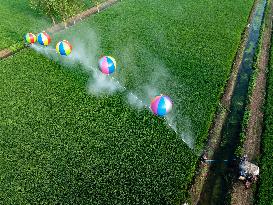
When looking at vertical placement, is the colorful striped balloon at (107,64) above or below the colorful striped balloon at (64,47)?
above

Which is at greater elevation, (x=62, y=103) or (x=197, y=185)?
(x=197, y=185)

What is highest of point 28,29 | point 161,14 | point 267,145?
point 267,145

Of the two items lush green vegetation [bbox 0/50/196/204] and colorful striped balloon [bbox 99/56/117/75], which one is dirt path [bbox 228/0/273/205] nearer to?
lush green vegetation [bbox 0/50/196/204]

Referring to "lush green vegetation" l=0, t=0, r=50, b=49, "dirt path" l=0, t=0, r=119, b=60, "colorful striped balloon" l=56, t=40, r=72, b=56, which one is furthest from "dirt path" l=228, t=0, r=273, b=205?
"lush green vegetation" l=0, t=0, r=50, b=49

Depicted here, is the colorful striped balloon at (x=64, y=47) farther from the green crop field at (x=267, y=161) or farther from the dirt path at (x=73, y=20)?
the green crop field at (x=267, y=161)

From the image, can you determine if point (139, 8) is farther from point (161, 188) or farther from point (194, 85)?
point (161, 188)

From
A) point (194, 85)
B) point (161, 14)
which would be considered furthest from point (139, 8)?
point (194, 85)

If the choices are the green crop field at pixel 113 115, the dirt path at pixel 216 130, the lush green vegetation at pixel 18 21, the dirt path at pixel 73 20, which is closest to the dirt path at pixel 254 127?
the dirt path at pixel 216 130
